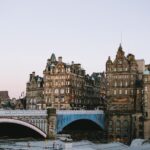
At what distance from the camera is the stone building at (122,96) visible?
5891 inches

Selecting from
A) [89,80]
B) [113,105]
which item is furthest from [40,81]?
[113,105]

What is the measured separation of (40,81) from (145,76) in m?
59.0

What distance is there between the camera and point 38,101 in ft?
625

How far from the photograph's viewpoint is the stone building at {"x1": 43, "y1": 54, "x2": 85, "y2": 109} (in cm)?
17525

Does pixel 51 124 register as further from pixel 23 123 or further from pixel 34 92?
pixel 34 92

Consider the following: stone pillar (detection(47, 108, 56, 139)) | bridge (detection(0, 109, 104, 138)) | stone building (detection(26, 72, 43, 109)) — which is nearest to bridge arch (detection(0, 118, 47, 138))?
bridge (detection(0, 109, 104, 138))

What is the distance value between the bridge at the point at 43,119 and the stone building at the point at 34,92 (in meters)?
55.7

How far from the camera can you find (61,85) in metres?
177

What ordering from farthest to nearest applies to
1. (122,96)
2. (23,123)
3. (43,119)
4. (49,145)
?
(122,96) → (43,119) → (23,123) → (49,145)

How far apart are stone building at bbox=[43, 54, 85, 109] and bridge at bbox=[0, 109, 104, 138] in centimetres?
3802

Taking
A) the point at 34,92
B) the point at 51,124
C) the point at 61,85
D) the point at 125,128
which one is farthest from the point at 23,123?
the point at 34,92

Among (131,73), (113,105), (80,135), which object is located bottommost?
(80,135)

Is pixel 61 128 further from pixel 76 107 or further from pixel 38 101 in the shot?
pixel 38 101

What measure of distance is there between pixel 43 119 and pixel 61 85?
62.3 metres
